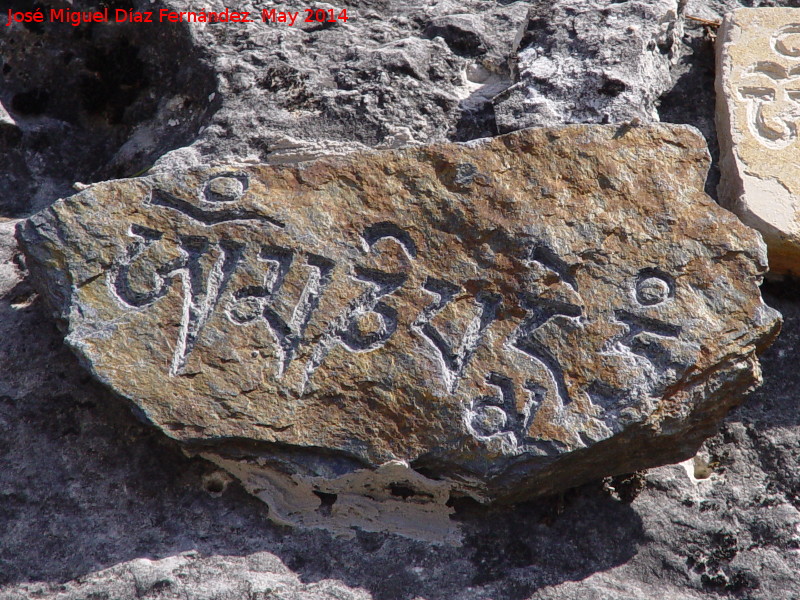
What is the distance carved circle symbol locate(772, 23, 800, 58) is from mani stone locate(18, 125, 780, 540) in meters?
1.13

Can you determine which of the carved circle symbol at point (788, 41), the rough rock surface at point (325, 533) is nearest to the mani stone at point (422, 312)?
the rough rock surface at point (325, 533)

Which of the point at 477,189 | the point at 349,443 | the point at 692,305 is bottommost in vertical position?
the point at 349,443

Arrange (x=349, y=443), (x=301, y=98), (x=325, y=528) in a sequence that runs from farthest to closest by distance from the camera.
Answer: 1. (x=301, y=98)
2. (x=325, y=528)
3. (x=349, y=443)

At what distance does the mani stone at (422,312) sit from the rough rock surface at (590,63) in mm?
503

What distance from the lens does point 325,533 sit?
2.78 meters

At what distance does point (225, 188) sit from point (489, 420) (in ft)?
3.90

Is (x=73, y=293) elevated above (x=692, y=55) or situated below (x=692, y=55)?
below

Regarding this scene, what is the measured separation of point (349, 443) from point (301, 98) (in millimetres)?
1665

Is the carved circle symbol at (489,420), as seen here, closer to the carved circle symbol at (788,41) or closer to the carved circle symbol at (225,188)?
the carved circle symbol at (225,188)

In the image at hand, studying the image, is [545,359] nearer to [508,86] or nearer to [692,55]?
[508,86]

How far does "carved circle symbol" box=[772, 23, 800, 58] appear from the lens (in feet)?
12.0

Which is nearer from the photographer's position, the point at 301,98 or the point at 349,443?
the point at 349,443

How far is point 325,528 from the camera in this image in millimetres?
2789

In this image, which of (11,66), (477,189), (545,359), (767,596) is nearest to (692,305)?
(545,359)
